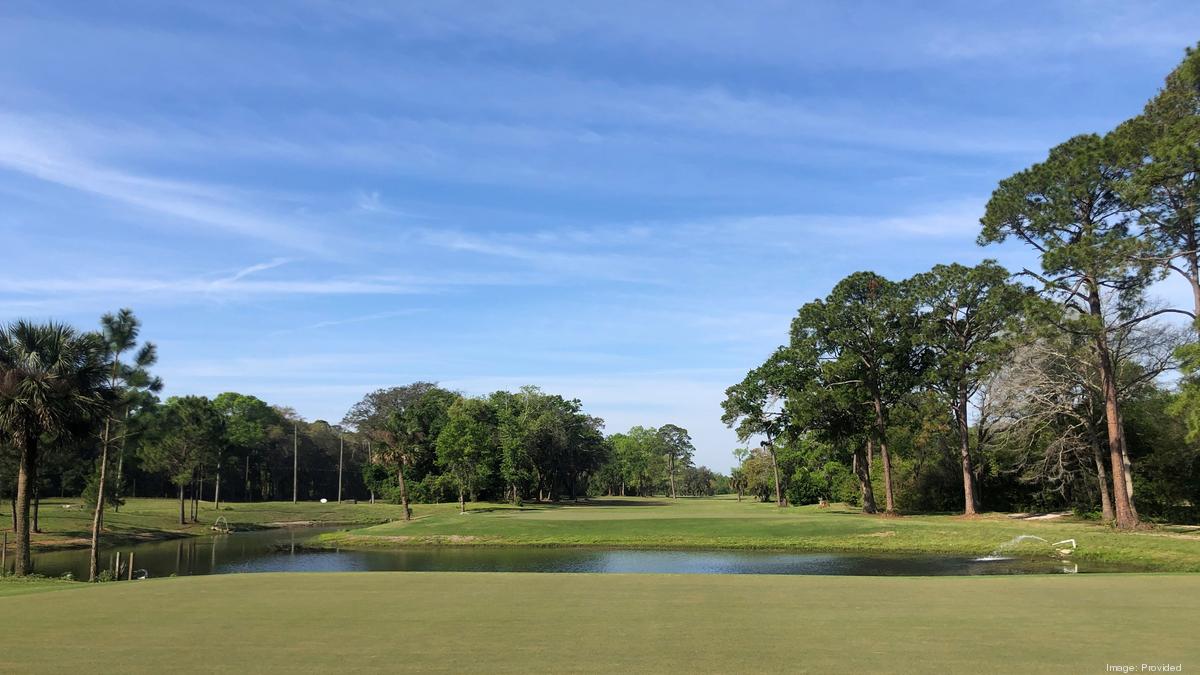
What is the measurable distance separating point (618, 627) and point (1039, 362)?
39.3 meters

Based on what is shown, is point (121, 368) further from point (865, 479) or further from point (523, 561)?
point (865, 479)

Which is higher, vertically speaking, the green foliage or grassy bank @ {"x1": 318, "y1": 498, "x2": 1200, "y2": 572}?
the green foliage

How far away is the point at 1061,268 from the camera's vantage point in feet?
113

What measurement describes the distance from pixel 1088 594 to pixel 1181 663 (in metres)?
7.04

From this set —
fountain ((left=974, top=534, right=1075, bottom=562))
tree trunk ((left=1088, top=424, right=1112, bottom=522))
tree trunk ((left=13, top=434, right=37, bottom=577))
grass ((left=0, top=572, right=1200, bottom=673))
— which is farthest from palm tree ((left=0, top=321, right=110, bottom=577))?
tree trunk ((left=1088, top=424, right=1112, bottom=522))

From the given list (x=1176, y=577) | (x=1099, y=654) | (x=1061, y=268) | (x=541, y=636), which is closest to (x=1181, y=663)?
(x=1099, y=654)

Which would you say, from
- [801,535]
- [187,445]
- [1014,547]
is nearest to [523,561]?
[801,535]

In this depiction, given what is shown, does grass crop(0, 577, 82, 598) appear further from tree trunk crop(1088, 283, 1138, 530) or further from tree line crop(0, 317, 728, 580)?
tree trunk crop(1088, 283, 1138, 530)

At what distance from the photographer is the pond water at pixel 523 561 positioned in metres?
29.3

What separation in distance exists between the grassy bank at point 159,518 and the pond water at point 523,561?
17.4ft

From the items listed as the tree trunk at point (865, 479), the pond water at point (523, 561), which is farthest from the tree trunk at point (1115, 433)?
the tree trunk at point (865, 479)

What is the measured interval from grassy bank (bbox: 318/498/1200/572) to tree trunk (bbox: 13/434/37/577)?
70.3 ft

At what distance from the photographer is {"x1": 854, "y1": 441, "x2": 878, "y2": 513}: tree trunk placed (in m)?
55.2

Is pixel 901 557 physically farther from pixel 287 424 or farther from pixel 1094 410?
pixel 287 424
